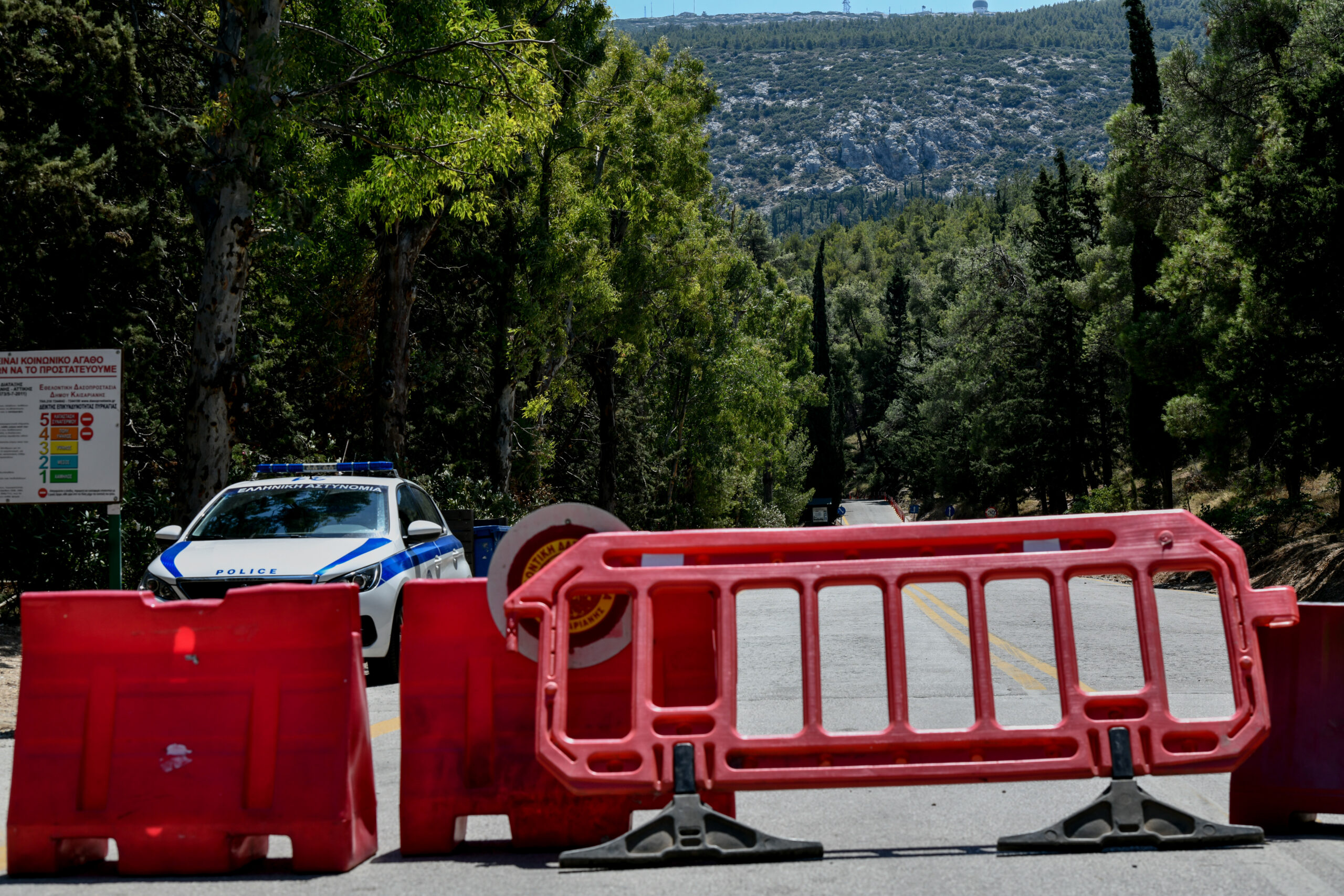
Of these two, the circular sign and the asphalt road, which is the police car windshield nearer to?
the asphalt road

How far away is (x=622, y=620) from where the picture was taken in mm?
5492

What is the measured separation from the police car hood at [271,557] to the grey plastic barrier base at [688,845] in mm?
5896

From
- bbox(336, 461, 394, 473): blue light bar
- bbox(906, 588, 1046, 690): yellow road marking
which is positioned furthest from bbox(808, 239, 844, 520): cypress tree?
bbox(336, 461, 394, 473): blue light bar

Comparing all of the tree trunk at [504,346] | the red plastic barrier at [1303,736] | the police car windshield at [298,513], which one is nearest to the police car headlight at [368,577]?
the police car windshield at [298,513]

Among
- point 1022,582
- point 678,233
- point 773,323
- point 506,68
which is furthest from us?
point 773,323

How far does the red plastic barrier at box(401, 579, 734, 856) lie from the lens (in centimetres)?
539

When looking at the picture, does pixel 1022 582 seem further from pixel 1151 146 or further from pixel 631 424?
pixel 631 424

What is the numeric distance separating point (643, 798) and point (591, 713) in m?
0.43

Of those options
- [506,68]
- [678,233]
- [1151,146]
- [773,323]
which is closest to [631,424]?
[678,233]

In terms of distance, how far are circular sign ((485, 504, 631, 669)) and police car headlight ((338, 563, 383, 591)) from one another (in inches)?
210

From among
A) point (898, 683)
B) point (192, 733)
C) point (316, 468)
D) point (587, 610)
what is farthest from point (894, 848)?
point (316, 468)

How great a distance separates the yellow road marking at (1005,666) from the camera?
→ 9.61 meters

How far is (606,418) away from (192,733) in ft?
109

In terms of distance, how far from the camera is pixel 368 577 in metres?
10.7
